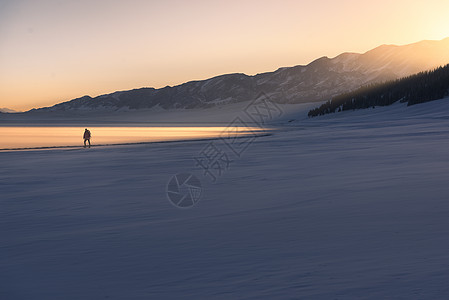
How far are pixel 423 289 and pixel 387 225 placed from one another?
5.78 feet

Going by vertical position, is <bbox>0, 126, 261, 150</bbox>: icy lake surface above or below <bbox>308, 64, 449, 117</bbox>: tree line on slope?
below

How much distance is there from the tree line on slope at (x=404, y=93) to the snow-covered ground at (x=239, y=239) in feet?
165

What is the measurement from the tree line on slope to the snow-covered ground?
1978 inches

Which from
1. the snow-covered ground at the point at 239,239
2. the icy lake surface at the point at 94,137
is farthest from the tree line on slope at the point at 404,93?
the snow-covered ground at the point at 239,239

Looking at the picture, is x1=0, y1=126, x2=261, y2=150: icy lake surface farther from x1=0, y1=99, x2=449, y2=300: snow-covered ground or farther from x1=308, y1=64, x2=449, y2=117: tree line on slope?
x1=308, y1=64, x2=449, y2=117: tree line on slope

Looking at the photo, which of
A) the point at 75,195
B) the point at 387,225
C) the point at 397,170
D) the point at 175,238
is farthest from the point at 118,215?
the point at 397,170

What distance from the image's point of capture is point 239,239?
4777mm

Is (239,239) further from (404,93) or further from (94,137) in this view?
(404,93)

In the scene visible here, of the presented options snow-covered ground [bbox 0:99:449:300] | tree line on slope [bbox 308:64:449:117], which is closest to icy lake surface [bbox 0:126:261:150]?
snow-covered ground [bbox 0:99:449:300]

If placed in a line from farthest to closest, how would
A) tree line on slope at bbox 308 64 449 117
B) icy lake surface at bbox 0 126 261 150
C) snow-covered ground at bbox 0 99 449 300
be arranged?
tree line on slope at bbox 308 64 449 117 → icy lake surface at bbox 0 126 261 150 → snow-covered ground at bbox 0 99 449 300

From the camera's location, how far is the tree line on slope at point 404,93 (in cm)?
5300

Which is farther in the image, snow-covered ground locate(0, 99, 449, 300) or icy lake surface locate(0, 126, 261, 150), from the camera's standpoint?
icy lake surface locate(0, 126, 261, 150)

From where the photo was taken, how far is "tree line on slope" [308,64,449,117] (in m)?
53.0

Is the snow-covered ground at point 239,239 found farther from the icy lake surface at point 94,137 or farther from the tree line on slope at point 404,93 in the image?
the tree line on slope at point 404,93
